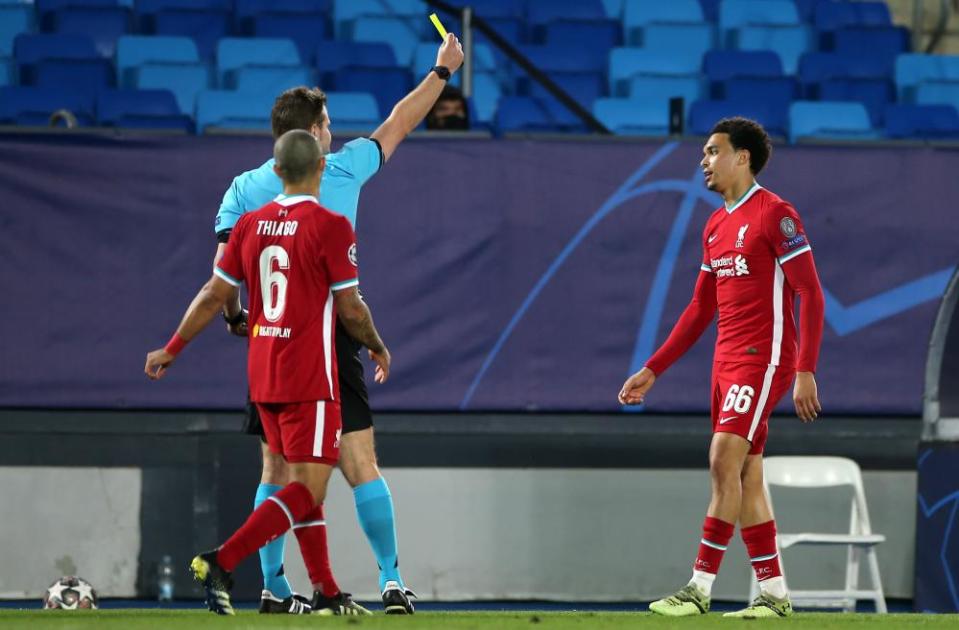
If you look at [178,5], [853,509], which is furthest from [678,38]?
[853,509]

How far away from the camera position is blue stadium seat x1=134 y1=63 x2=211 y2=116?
38.4 feet

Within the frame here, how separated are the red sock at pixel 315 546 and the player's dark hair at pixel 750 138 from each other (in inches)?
94.5

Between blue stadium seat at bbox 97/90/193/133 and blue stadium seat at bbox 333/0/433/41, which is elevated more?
blue stadium seat at bbox 333/0/433/41

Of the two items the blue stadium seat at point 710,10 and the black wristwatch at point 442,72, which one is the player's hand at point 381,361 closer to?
the black wristwatch at point 442,72

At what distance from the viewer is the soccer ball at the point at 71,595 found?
8031 mm

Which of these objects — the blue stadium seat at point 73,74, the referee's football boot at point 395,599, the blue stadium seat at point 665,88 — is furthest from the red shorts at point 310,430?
the blue stadium seat at point 665,88

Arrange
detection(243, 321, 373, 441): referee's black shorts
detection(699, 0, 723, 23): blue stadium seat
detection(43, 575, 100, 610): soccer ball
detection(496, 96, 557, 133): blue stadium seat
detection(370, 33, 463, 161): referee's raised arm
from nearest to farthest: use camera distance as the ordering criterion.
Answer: detection(243, 321, 373, 441): referee's black shorts
detection(370, 33, 463, 161): referee's raised arm
detection(43, 575, 100, 610): soccer ball
detection(496, 96, 557, 133): blue stadium seat
detection(699, 0, 723, 23): blue stadium seat

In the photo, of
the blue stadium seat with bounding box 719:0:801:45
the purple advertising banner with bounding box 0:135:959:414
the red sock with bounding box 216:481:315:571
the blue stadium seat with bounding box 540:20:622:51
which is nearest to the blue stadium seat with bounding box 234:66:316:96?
the blue stadium seat with bounding box 540:20:622:51

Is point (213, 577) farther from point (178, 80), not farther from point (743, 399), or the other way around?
point (178, 80)

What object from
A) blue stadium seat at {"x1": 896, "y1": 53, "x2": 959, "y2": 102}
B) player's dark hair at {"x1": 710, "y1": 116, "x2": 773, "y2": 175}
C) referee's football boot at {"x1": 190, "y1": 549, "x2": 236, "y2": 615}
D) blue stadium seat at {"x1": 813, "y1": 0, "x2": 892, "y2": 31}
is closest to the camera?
referee's football boot at {"x1": 190, "y1": 549, "x2": 236, "y2": 615}

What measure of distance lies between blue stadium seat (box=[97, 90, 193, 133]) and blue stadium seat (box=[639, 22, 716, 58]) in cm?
400

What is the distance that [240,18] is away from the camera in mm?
12844

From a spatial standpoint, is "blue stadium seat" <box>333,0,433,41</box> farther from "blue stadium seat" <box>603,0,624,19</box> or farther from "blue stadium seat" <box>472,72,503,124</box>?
"blue stadium seat" <box>603,0,624,19</box>

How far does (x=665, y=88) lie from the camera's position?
484 inches
